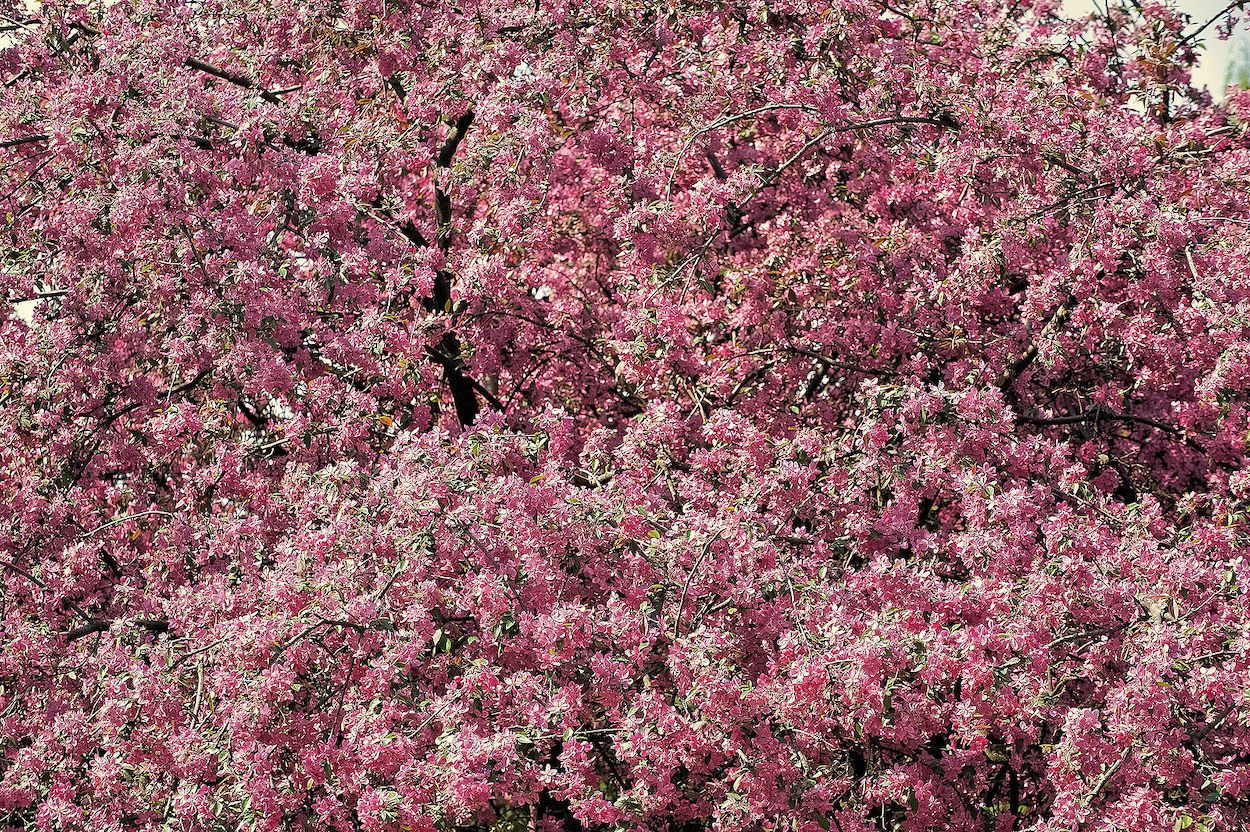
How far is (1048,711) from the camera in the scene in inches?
248

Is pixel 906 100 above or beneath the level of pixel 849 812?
above

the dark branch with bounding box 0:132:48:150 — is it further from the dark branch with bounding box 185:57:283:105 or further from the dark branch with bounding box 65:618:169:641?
the dark branch with bounding box 65:618:169:641

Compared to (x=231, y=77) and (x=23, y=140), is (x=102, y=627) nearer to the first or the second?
(x=23, y=140)

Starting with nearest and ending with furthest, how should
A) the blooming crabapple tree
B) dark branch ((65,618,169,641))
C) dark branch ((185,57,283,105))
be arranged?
1. the blooming crabapple tree
2. dark branch ((65,618,169,641))
3. dark branch ((185,57,283,105))

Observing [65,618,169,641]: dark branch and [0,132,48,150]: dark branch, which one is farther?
[0,132,48,150]: dark branch

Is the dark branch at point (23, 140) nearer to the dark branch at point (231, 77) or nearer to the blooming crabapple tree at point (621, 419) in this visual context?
the blooming crabapple tree at point (621, 419)

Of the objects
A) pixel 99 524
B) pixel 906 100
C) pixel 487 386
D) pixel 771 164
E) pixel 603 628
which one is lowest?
pixel 99 524

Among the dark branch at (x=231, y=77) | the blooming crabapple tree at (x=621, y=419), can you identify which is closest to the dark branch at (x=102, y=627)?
the blooming crabapple tree at (x=621, y=419)

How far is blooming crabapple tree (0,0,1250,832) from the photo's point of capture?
20.5 ft

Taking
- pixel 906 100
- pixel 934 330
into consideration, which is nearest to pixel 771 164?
pixel 906 100

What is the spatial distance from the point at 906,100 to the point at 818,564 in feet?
11.1

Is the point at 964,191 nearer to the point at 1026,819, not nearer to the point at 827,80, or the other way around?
the point at 827,80

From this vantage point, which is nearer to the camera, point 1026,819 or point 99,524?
point 1026,819

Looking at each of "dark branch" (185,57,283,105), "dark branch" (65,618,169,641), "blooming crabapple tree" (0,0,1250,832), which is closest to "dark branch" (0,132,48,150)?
"blooming crabapple tree" (0,0,1250,832)
